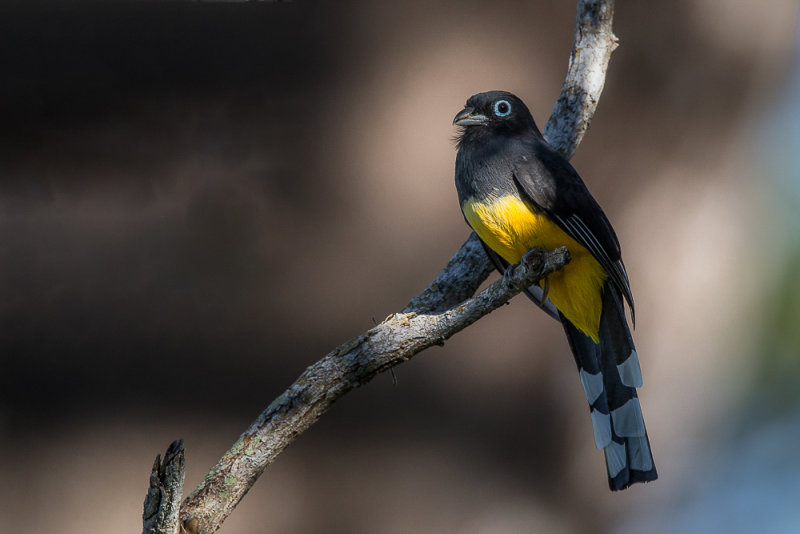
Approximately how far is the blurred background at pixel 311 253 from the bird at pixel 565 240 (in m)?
2.01

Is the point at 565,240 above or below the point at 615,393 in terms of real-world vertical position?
above

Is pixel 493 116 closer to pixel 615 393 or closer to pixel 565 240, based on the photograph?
pixel 565 240

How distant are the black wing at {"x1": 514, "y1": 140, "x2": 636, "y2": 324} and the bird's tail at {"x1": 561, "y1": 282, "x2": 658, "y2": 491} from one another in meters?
0.23

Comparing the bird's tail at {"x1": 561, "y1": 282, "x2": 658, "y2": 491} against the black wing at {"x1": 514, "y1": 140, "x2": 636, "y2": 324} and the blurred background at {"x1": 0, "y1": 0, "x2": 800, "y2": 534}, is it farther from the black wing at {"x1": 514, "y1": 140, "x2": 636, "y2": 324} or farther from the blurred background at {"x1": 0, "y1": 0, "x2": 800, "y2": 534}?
the blurred background at {"x1": 0, "y1": 0, "x2": 800, "y2": 534}

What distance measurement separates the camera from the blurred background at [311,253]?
480 centimetres

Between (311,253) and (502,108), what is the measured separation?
2.25m

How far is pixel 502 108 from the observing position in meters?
3.12

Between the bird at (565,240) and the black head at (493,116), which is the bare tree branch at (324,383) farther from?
the black head at (493,116)

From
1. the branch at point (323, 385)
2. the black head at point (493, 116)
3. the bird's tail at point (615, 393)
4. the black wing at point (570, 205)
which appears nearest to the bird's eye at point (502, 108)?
the black head at point (493, 116)

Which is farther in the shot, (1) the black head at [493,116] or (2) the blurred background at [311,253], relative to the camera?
(2) the blurred background at [311,253]

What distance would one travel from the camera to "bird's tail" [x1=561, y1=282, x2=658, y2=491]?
3035 mm

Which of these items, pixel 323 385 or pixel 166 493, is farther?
pixel 323 385

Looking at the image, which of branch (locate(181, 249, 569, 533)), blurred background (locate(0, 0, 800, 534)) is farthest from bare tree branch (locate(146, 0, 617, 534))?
blurred background (locate(0, 0, 800, 534))

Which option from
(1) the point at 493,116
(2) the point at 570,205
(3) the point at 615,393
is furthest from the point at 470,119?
(3) the point at 615,393
